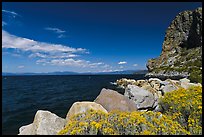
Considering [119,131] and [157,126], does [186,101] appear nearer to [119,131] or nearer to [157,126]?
[157,126]

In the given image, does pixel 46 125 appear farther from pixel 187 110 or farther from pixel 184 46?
pixel 184 46

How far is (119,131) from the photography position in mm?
6484

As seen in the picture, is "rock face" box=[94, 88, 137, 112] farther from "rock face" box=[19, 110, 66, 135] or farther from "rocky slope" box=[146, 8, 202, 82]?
"rocky slope" box=[146, 8, 202, 82]

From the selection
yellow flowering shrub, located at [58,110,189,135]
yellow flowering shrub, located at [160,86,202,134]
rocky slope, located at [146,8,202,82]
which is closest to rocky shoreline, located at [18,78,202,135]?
yellow flowering shrub, located at [160,86,202,134]

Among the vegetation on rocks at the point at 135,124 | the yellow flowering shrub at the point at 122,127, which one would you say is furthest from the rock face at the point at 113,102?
the yellow flowering shrub at the point at 122,127

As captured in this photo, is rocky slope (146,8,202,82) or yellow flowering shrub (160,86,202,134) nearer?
yellow flowering shrub (160,86,202,134)

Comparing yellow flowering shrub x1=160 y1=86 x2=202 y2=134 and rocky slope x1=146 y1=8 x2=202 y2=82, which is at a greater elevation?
rocky slope x1=146 y1=8 x2=202 y2=82

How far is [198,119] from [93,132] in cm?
452

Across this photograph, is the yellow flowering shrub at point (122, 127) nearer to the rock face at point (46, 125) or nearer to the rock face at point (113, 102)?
the rock face at point (46, 125)

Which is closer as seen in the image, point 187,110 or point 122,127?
point 122,127

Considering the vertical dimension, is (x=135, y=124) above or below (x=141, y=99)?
above

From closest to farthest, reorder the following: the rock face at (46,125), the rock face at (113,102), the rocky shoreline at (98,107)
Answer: the rock face at (46,125), the rocky shoreline at (98,107), the rock face at (113,102)

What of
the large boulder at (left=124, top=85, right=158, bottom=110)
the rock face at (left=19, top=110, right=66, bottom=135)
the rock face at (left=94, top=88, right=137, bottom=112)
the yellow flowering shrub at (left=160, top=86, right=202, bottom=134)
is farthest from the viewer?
the large boulder at (left=124, top=85, right=158, bottom=110)

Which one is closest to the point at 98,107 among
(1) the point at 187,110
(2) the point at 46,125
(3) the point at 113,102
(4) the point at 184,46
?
(3) the point at 113,102
